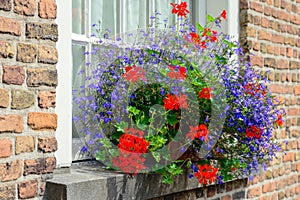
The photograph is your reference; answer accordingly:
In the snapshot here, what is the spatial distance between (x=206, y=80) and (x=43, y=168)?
106cm

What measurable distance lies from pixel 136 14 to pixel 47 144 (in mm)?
1225

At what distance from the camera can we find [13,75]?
79.2 inches

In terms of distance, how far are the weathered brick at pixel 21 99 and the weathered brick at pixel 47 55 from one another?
163 mm

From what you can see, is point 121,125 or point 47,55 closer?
point 47,55

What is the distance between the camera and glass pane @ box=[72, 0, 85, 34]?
2.67 m

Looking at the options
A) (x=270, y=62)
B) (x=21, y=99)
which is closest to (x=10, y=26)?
(x=21, y=99)

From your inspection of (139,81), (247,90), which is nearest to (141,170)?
(139,81)

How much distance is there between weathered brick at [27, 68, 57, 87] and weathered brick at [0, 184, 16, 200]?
43 cm

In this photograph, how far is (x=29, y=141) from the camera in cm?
207

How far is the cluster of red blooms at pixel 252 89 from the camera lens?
2.92 metres

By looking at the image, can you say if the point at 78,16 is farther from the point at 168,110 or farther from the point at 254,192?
the point at 254,192

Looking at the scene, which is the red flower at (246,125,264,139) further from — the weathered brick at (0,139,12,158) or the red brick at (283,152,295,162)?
the weathered brick at (0,139,12,158)

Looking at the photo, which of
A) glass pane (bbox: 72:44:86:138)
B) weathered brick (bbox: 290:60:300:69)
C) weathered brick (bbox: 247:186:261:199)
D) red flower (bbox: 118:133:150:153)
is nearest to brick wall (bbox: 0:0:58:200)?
red flower (bbox: 118:133:150:153)

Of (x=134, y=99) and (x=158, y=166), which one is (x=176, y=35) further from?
(x=158, y=166)
